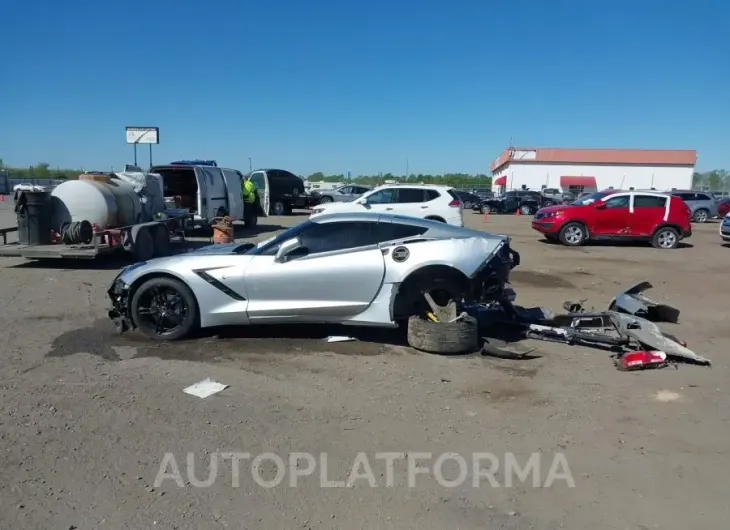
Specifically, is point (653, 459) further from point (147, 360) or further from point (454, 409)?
point (147, 360)

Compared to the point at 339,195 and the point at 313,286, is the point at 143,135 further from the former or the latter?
Answer: the point at 313,286

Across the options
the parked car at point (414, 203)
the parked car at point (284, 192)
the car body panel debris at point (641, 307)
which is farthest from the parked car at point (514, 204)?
the car body panel debris at point (641, 307)

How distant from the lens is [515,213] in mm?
38062

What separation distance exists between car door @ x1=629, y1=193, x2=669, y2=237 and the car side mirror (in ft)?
45.7

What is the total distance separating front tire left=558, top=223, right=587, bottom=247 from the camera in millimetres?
17625

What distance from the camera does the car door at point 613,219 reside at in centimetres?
1745

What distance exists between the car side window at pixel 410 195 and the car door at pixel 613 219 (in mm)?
5205

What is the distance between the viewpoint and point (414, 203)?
55.3 feet

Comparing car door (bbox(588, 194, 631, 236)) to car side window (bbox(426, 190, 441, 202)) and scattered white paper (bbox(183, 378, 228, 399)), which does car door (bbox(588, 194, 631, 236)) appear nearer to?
car side window (bbox(426, 190, 441, 202))

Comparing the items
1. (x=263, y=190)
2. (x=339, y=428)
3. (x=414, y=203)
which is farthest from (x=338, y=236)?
(x=263, y=190)

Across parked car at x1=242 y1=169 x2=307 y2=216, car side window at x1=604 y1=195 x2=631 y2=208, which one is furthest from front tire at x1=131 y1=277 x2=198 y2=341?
Result: parked car at x1=242 y1=169 x2=307 y2=216

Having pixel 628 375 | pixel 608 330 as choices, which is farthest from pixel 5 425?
pixel 608 330

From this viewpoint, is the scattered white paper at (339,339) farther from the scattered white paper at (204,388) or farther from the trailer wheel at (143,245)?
the trailer wheel at (143,245)

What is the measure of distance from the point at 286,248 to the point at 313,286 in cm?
52
